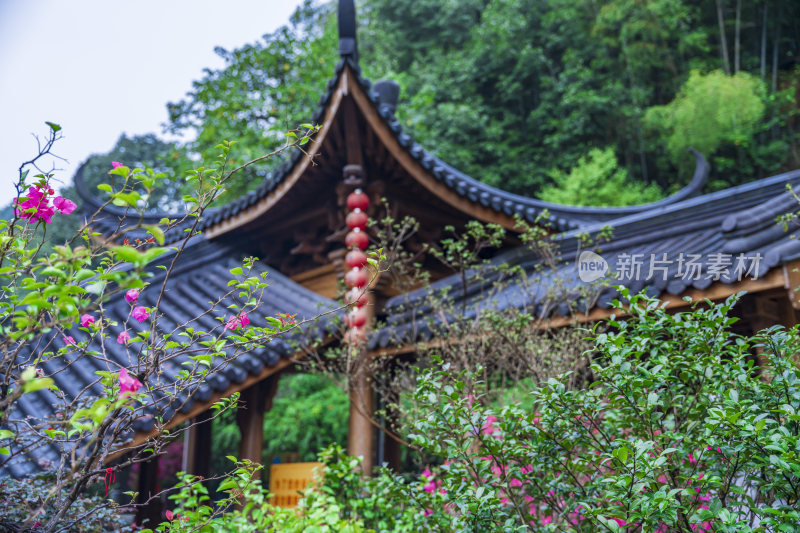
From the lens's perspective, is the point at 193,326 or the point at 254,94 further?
the point at 254,94

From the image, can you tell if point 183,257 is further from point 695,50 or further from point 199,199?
point 695,50

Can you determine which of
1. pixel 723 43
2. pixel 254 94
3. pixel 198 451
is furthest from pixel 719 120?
pixel 198 451

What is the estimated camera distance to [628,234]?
4996mm

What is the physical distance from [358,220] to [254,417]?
1.79m

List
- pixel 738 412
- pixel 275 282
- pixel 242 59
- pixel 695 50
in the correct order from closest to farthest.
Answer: pixel 738 412, pixel 275 282, pixel 242 59, pixel 695 50

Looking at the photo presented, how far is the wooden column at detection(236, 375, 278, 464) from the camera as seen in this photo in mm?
4984

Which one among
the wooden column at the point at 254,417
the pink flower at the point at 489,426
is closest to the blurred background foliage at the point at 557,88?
the wooden column at the point at 254,417

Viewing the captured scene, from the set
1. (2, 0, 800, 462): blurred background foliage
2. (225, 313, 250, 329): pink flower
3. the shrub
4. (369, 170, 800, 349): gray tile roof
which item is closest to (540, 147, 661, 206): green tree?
(2, 0, 800, 462): blurred background foliage

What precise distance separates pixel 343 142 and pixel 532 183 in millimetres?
9955

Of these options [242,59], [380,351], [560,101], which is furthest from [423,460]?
[560,101]

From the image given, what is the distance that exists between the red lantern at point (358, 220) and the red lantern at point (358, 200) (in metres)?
0.04

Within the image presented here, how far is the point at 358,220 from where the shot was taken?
4.76 metres

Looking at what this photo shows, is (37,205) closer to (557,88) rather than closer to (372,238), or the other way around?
(372,238)

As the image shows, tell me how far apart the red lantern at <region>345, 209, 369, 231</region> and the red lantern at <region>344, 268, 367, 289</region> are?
0.33m
